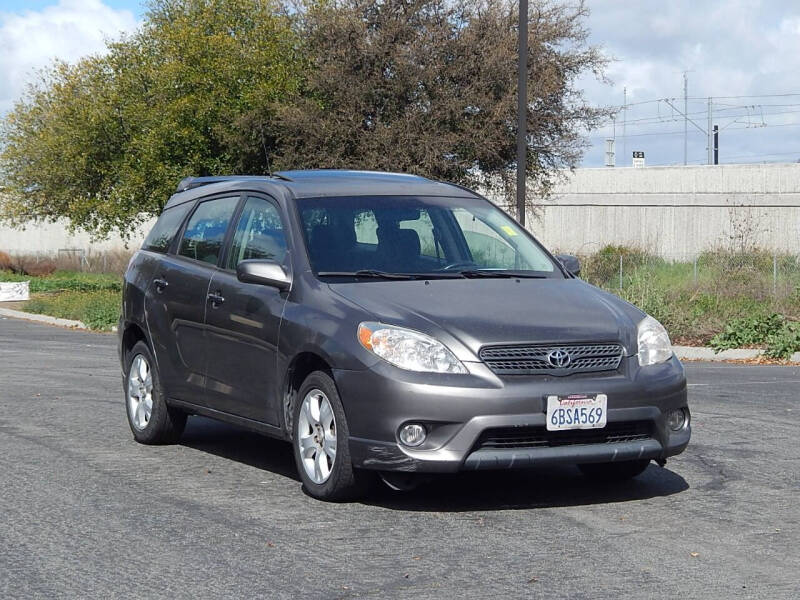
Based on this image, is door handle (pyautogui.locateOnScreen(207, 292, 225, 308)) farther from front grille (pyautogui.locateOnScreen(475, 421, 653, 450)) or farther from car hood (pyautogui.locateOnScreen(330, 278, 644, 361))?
front grille (pyautogui.locateOnScreen(475, 421, 653, 450))

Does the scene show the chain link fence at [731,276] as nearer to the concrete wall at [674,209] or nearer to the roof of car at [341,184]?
the roof of car at [341,184]

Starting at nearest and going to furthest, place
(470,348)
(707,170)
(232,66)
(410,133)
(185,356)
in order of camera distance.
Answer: (470,348)
(185,356)
(410,133)
(232,66)
(707,170)

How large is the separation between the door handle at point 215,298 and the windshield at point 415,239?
76 cm

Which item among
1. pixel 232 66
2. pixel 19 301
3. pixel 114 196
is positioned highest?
pixel 232 66

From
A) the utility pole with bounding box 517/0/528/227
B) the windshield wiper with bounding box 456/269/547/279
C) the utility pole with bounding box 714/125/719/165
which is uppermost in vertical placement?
the utility pole with bounding box 714/125/719/165

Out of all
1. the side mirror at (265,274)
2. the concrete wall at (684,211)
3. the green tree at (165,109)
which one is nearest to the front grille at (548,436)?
the side mirror at (265,274)

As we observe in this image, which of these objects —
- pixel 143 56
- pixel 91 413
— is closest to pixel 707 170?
pixel 143 56

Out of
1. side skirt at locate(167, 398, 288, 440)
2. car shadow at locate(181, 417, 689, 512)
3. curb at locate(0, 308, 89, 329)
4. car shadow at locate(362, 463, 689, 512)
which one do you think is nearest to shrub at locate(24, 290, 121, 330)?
curb at locate(0, 308, 89, 329)

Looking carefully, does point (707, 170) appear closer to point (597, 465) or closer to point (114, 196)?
point (114, 196)

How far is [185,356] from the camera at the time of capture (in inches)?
349

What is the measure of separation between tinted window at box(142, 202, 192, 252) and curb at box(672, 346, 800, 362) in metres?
10.7

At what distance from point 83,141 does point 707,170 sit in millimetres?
33843

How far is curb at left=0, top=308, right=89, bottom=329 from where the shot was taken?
2865cm

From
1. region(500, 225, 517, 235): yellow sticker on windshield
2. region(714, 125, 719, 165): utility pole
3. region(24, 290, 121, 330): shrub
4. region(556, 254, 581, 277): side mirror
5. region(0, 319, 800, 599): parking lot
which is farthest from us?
region(714, 125, 719, 165): utility pole
